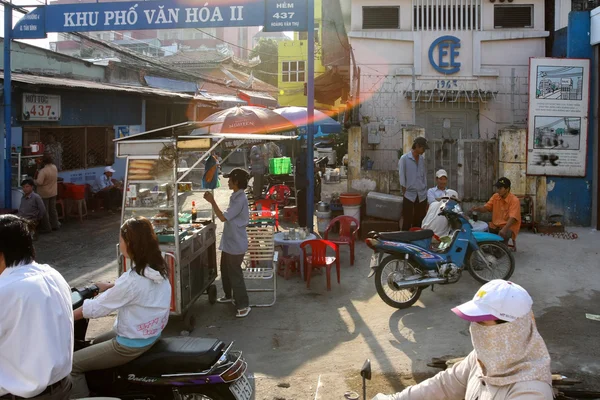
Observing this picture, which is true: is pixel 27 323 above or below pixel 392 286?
above

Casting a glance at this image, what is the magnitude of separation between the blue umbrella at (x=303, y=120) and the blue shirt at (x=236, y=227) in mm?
6563

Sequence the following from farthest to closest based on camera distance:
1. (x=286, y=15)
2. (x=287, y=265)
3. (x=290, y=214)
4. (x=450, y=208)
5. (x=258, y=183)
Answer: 1. (x=258, y=183)
2. (x=290, y=214)
3. (x=286, y=15)
4. (x=287, y=265)
5. (x=450, y=208)

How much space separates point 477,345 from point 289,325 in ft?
13.4

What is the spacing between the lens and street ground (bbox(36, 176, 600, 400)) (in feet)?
17.7

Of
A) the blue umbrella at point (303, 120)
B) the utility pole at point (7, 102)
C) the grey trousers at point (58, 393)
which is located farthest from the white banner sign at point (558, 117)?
the grey trousers at point (58, 393)

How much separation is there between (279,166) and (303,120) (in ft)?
7.75

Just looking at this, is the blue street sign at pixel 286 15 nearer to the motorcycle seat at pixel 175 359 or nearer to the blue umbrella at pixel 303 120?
the blue umbrella at pixel 303 120

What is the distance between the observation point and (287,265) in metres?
8.61

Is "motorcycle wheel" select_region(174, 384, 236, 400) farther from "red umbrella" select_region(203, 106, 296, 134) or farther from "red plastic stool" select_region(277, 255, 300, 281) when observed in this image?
"red umbrella" select_region(203, 106, 296, 134)

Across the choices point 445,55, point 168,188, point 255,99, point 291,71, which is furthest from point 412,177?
point 291,71

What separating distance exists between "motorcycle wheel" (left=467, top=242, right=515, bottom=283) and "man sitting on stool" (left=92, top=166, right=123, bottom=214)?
983 centimetres

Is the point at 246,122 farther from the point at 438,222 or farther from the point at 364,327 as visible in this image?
the point at 364,327

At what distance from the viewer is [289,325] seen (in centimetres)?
676

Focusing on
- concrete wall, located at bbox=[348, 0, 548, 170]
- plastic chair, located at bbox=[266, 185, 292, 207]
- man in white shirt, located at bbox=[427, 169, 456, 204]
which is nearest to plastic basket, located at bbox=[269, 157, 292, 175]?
plastic chair, located at bbox=[266, 185, 292, 207]
